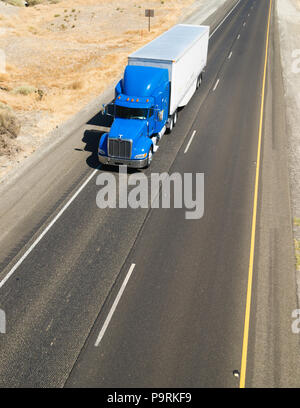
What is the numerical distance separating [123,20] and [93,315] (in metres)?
45.8

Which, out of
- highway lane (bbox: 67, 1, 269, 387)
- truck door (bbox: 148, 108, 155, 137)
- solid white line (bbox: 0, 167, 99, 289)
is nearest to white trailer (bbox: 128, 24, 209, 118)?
truck door (bbox: 148, 108, 155, 137)

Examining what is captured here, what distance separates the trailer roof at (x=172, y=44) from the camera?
65.7ft

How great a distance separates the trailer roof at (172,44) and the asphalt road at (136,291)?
19.2 ft

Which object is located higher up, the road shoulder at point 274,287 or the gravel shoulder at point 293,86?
the gravel shoulder at point 293,86

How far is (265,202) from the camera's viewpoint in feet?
51.7

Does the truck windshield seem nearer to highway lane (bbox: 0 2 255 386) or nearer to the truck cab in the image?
the truck cab

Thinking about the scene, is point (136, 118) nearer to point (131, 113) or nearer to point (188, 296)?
point (131, 113)

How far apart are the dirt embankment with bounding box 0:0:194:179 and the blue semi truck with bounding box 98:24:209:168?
574 centimetres

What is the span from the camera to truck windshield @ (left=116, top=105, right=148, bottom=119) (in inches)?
706

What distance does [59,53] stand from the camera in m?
35.9

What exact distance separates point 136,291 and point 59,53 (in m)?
31.0

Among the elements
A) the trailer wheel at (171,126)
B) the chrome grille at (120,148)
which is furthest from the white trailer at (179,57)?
the chrome grille at (120,148)

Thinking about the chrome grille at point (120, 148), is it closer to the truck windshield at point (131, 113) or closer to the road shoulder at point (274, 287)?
the truck windshield at point (131, 113)

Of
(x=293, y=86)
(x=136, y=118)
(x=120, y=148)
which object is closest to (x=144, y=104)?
(x=136, y=118)
